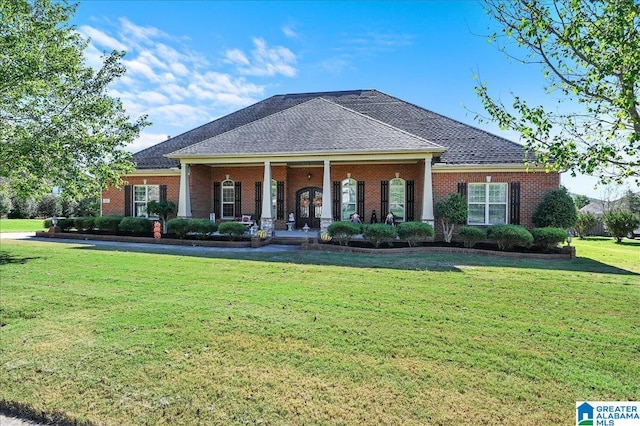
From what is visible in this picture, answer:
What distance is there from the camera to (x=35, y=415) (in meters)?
3.51

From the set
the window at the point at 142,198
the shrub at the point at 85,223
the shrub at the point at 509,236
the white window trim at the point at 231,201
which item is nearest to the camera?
the shrub at the point at 509,236

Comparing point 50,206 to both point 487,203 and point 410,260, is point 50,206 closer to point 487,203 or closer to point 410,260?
point 410,260

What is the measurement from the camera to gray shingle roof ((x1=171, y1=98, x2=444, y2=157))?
15586 mm

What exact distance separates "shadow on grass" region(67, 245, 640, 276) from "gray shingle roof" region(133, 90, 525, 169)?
212 inches

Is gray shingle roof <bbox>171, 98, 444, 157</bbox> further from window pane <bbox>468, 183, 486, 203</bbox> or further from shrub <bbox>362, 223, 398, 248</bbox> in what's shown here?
shrub <bbox>362, 223, 398, 248</bbox>

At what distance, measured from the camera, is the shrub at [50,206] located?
38.3 meters

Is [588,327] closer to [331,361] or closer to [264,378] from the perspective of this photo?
[331,361]

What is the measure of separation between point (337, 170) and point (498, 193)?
7891 mm

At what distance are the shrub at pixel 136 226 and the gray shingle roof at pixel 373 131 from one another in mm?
3882

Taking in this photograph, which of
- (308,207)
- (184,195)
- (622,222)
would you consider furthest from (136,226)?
(622,222)

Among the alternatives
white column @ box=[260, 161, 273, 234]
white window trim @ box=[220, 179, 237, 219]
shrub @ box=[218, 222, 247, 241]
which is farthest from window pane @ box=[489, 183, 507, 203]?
white window trim @ box=[220, 179, 237, 219]

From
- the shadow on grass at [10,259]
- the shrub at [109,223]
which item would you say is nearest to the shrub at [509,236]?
the shadow on grass at [10,259]

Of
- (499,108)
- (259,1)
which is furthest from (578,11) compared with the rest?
(259,1)

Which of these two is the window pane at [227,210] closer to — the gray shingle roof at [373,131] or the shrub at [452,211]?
the gray shingle roof at [373,131]
